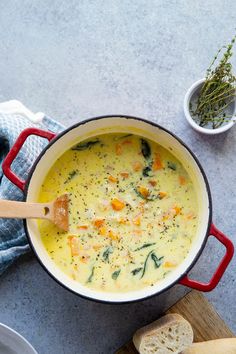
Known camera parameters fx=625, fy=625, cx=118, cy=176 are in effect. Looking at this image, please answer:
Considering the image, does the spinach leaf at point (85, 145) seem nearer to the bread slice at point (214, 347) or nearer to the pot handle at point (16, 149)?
the pot handle at point (16, 149)

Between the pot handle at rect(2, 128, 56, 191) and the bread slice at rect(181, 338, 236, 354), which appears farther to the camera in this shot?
the bread slice at rect(181, 338, 236, 354)

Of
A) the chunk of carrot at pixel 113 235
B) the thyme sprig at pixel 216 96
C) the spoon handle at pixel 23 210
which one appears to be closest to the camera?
the spoon handle at pixel 23 210

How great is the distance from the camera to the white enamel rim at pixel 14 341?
1566 mm

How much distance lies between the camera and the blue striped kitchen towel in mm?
1604

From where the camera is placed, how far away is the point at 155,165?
154cm

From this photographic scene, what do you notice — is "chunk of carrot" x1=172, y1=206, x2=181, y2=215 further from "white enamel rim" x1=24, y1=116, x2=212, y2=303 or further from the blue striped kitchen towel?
the blue striped kitchen towel

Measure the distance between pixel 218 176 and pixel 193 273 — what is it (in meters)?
0.27

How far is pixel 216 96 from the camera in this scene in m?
1.65

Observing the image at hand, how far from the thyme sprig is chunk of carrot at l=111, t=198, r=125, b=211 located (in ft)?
1.18

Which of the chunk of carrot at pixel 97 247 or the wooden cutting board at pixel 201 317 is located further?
the wooden cutting board at pixel 201 317

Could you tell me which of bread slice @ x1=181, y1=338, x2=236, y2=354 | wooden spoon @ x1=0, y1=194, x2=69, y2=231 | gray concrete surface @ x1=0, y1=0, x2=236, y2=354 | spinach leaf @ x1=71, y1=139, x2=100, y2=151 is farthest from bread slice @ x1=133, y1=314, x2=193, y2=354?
spinach leaf @ x1=71, y1=139, x2=100, y2=151

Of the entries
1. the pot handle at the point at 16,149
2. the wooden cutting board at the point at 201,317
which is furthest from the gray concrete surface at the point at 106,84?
the pot handle at the point at 16,149

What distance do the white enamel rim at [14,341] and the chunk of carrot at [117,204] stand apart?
0.41m

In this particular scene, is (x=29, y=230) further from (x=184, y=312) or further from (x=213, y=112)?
(x=213, y=112)
